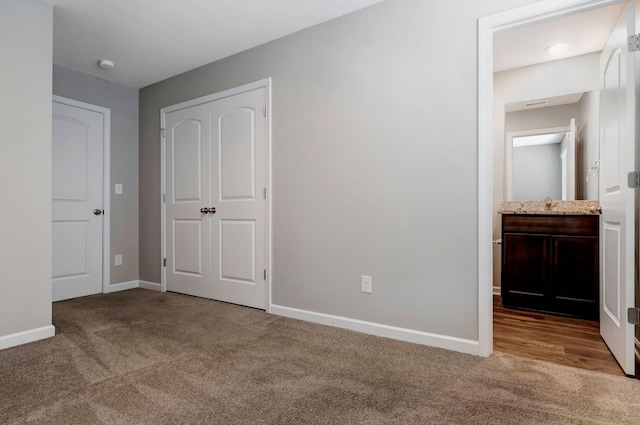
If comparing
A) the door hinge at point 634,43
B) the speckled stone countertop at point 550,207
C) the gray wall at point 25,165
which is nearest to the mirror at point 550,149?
the speckled stone countertop at point 550,207

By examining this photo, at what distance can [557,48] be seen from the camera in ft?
10.0

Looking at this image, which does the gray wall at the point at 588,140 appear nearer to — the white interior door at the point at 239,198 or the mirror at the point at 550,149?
the mirror at the point at 550,149

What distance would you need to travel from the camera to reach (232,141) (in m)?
3.31

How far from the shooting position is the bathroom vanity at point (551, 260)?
2961 millimetres

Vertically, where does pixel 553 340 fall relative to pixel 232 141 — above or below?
below

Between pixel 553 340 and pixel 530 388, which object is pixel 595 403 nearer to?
pixel 530 388

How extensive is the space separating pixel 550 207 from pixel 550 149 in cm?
70

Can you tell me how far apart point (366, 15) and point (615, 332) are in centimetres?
255

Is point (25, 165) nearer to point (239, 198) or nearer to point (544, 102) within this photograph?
point (239, 198)

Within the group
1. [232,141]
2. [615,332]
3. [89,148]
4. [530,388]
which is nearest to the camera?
[530,388]

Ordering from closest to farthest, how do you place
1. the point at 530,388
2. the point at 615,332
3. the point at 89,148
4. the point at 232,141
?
the point at 530,388 → the point at 615,332 → the point at 232,141 → the point at 89,148

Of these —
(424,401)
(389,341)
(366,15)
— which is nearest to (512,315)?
(389,341)

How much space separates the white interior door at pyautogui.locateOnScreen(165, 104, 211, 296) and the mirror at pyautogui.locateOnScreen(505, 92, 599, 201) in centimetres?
311

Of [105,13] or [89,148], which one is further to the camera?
[89,148]
